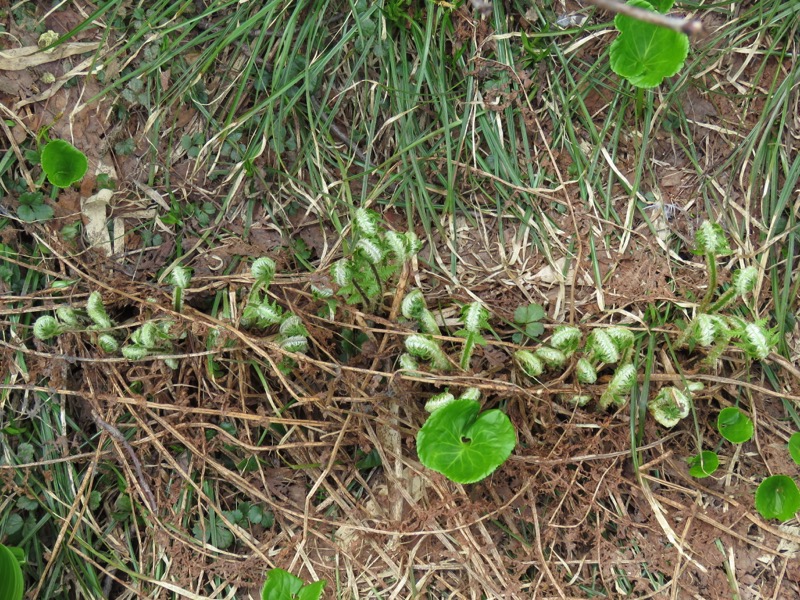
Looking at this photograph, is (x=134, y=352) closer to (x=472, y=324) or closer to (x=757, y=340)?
(x=472, y=324)

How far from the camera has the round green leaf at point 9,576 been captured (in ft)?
5.14

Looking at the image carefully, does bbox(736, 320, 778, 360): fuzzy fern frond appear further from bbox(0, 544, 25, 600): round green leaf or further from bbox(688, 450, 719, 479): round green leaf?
bbox(0, 544, 25, 600): round green leaf

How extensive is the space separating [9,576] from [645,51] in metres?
2.00

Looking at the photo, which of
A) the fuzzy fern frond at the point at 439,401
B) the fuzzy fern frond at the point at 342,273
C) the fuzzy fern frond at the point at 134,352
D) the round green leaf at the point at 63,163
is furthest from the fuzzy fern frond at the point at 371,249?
the round green leaf at the point at 63,163

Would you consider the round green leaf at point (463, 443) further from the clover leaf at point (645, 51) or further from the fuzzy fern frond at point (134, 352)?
the clover leaf at point (645, 51)

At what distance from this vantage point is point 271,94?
1856mm

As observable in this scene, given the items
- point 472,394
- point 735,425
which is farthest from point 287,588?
point 735,425

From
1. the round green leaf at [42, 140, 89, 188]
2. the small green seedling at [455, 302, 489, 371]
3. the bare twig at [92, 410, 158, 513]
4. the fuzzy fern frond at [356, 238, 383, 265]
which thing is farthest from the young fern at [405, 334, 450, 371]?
the round green leaf at [42, 140, 89, 188]

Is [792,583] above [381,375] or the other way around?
the other way around

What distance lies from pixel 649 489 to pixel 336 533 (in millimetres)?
811

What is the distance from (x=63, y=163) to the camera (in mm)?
1809

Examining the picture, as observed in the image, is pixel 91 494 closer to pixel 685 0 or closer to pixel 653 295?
pixel 653 295

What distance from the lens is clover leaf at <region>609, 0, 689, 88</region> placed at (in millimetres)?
1593

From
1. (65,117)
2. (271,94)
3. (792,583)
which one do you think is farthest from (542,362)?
(65,117)
